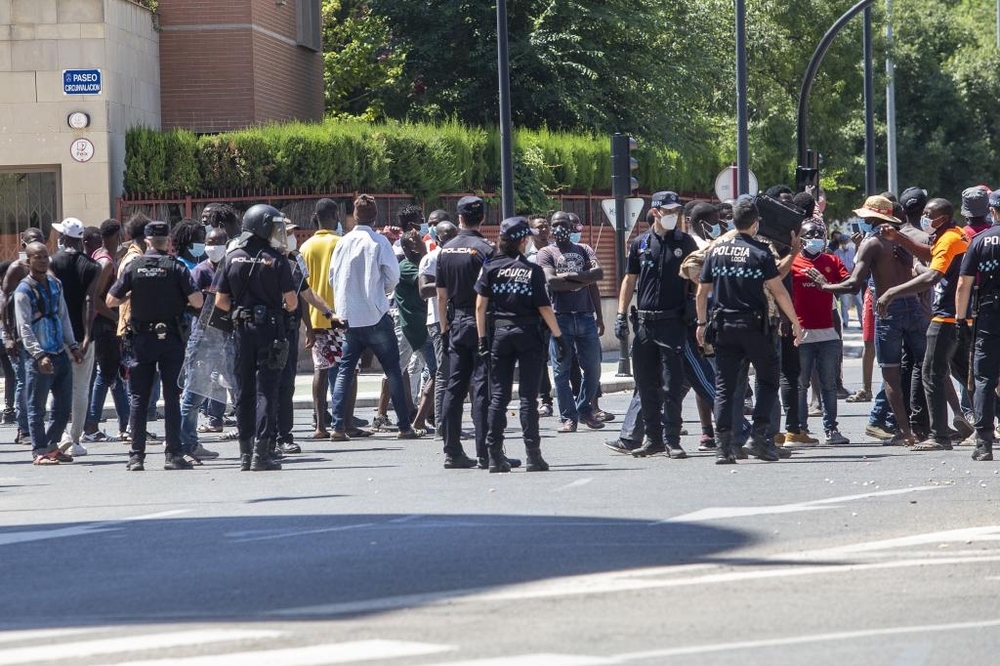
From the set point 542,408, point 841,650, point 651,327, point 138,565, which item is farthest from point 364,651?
point 542,408

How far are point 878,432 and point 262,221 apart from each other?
5080 mm

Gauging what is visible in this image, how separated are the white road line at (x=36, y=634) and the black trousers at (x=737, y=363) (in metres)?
6.46

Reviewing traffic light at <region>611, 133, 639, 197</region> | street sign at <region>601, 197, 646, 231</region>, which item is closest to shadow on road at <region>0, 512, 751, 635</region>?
traffic light at <region>611, 133, 639, 197</region>

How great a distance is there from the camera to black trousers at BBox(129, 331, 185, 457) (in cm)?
1323

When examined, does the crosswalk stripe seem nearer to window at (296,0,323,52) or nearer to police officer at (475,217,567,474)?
police officer at (475,217,567,474)

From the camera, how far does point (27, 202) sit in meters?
25.7

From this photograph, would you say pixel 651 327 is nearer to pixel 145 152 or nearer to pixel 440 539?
pixel 440 539

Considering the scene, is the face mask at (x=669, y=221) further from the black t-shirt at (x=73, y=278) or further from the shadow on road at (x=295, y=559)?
the black t-shirt at (x=73, y=278)

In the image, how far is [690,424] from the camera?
54.0 ft

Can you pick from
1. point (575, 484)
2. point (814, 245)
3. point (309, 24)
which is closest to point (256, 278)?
point (575, 484)

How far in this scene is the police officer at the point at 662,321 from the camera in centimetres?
1304

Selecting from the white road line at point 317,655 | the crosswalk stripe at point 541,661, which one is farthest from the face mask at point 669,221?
the crosswalk stripe at point 541,661

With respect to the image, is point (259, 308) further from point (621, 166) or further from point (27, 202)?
point (27, 202)

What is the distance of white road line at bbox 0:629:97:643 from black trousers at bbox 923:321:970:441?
783 centimetres
